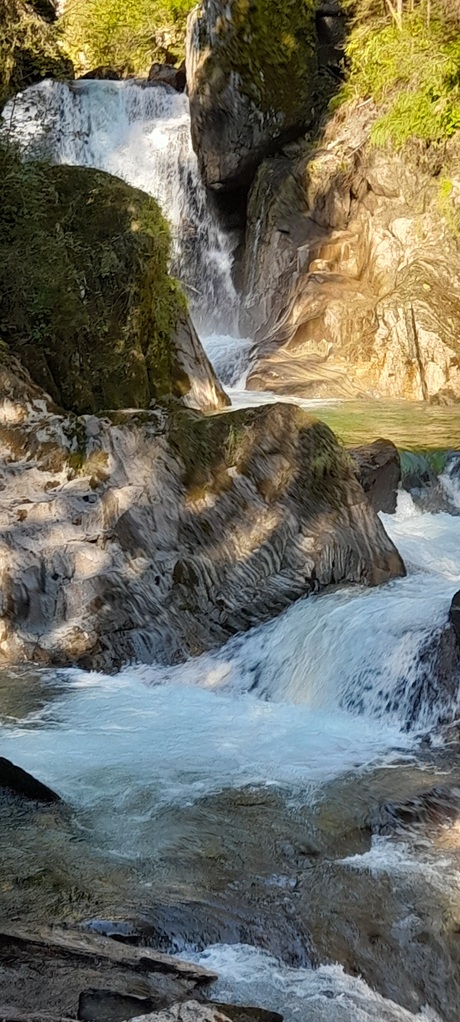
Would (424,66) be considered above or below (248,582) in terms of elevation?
above

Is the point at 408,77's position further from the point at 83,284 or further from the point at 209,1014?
the point at 209,1014

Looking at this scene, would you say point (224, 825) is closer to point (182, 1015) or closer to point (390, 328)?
point (182, 1015)

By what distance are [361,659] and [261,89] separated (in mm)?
12877

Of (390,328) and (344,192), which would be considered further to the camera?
(344,192)

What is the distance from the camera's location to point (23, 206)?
27.6 ft

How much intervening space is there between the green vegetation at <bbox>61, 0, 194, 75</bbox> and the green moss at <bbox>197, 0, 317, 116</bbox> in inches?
138

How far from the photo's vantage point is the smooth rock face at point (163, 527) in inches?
276

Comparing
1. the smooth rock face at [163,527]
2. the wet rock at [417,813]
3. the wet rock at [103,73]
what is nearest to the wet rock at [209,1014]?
the wet rock at [417,813]

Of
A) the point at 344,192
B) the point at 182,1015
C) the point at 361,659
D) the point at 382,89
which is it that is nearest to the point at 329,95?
the point at 382,89

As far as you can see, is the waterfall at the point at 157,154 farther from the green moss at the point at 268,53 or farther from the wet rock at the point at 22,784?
the wet rock at the point at 22,784

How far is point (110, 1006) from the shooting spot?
2.91m

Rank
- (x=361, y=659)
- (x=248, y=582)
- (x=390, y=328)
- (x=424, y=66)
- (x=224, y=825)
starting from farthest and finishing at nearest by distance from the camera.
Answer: (x=424, y=66)
(x=390, y=328)
(x=248, y=582)
(x=361, y=659)
(x=224, y=825)

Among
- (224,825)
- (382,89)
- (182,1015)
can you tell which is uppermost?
(382,89)

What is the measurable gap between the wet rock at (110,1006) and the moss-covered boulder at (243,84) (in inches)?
607
